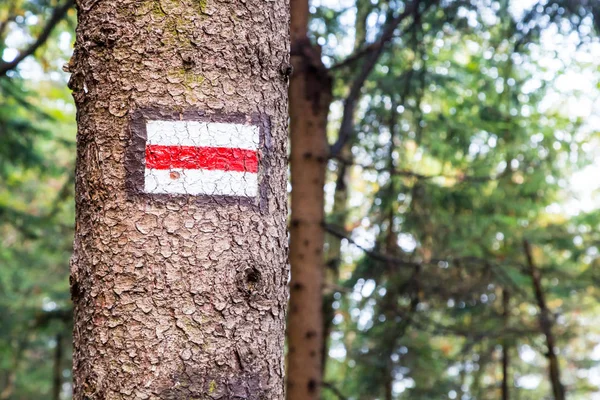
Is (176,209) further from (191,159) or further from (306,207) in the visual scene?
(306,207)

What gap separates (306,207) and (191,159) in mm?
4269

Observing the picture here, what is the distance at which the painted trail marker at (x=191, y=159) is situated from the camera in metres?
1.34

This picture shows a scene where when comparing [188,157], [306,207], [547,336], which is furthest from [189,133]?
[547,336]

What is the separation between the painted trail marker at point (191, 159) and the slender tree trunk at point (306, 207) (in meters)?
4.10

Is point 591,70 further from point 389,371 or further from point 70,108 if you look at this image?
point 70,108

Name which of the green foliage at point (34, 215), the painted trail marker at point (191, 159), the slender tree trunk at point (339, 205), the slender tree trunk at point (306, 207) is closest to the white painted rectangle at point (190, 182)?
the painted trail marker at point (191, 159)

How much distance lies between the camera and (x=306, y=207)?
5.61 meters

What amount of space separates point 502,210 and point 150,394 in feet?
25.8

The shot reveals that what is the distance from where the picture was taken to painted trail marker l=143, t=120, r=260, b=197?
134cm

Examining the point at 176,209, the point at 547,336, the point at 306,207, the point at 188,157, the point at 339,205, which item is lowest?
the point at 547,336

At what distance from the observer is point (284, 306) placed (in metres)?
1.49

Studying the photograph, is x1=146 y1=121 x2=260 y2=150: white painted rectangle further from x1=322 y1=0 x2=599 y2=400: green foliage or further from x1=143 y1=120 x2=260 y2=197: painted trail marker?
x1=322 y1=0 x2=599 y2=400: green foliage

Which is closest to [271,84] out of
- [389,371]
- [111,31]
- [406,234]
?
[111,31]

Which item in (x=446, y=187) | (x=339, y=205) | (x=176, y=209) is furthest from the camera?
(x=339, y=205)
